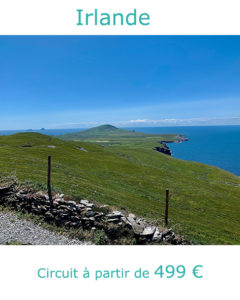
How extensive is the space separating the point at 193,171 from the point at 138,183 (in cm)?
5650

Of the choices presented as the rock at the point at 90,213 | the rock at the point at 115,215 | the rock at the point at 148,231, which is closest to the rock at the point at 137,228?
the rock at the point at 148,231

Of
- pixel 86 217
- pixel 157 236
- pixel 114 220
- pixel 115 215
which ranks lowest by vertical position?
pixel 157 236

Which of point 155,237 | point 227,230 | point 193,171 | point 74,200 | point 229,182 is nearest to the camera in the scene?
point 155,237

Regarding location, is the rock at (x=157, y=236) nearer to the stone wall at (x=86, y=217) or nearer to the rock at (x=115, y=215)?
the stone wall at (x=86, y=217)

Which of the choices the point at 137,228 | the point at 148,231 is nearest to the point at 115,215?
the point at 137,228

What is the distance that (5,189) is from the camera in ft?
68.1

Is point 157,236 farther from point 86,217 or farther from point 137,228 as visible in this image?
point 86,217

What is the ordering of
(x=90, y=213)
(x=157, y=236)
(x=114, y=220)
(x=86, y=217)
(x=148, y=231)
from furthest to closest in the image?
(x=90, y=213) → (x=86, y=217) → (x=114, y=220) → (x=148, y=231) → (x=157, y=236)

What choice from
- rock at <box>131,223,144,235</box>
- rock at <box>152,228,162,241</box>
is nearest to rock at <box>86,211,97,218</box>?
rock at <box>131,223,144,235</box>

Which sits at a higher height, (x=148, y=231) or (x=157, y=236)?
(x=148, y=231)

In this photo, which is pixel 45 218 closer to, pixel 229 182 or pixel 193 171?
pixel 229 182

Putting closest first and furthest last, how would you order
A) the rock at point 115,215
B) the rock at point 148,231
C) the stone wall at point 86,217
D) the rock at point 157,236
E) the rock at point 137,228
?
the rock at point 157,236, the rock at point 148,231, the rock at point 137,228, the stone wall at point 86,217, the rock at point 115,215

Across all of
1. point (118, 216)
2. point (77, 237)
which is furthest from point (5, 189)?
point (118, 216)
